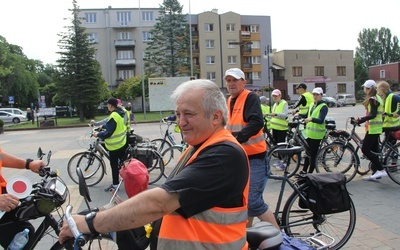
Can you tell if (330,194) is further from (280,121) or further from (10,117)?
(10,117)

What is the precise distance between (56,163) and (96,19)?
5430 centimetres

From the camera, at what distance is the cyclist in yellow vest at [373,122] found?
6.50 meters

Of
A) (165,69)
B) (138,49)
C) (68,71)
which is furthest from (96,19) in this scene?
(68,71)

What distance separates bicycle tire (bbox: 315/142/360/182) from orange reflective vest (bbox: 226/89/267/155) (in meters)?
3.58

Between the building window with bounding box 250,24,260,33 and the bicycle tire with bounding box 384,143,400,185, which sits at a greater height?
the building window with bounding box 250,24,260,33

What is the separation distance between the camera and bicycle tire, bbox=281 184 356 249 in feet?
12.3

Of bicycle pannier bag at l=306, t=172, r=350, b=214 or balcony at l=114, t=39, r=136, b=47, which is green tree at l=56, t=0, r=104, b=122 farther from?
bicycle pannier bag at l=306, t=172, r=350, b=214

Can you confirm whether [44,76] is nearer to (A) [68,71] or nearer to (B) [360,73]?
(A) [68,71]

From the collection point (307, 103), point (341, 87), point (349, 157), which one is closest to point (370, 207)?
point (349, 157)

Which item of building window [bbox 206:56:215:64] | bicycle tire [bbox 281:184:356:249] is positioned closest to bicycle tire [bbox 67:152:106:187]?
bicycle tire [bbox 281:184:356:249]

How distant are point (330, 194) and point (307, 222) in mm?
641

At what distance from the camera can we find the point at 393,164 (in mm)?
6402

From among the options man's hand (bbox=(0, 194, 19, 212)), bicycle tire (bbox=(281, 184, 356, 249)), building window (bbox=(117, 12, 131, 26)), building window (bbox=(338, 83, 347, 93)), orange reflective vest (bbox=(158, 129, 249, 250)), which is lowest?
bicycle tire (bbox=(281, 184, 356, 249))

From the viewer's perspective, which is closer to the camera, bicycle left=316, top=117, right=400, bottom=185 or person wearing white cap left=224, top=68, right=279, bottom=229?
person wearing white cap left=224, top=68, right=279, bottom=229
